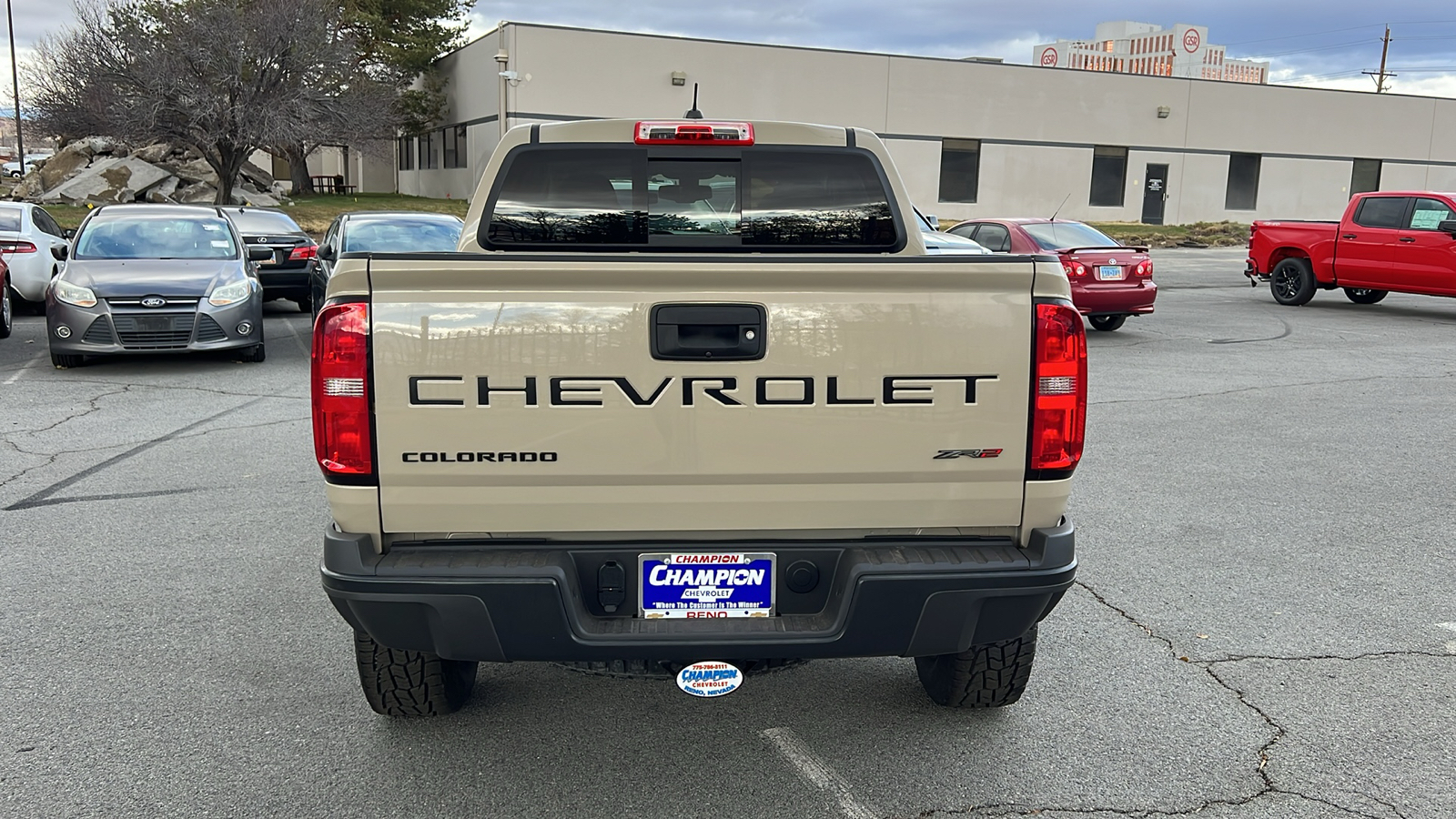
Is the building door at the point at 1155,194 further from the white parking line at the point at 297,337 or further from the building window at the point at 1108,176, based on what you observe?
the white parking line at the point at 297,337

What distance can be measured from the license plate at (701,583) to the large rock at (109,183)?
1382 inches

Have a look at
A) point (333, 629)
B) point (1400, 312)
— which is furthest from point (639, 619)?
point (1400, 312)

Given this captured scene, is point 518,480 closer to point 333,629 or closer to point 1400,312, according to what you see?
point 333,629

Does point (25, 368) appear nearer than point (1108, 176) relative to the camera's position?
Yes

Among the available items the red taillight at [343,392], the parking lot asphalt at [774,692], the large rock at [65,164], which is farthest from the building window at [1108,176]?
the red taillight at [343,392]

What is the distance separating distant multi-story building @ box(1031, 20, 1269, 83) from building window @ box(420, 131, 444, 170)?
101926 mm

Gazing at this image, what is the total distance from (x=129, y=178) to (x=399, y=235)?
1012 inches

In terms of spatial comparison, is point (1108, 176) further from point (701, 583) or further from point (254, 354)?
point (701, 583)

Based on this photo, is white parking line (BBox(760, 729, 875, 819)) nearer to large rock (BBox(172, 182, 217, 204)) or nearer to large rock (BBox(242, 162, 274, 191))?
large rock (BBox(172, 182, 217, 204))

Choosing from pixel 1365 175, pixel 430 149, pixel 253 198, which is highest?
pixel 430 149

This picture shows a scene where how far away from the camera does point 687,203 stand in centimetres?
422

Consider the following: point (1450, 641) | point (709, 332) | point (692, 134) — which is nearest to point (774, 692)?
point (709, 332)

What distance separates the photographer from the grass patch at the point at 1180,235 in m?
36.9

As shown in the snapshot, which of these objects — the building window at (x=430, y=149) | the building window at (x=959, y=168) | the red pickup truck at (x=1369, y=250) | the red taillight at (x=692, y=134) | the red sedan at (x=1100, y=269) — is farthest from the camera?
the building window at (x=430, y=149)
